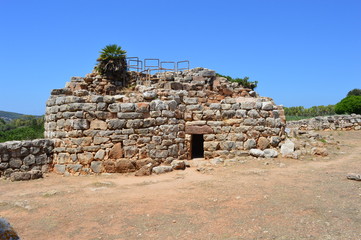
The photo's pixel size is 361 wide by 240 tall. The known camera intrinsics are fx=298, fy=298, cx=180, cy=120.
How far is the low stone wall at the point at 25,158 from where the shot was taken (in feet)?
27.9

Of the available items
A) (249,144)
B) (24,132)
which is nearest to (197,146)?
(249,144)

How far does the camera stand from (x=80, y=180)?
27.1ft

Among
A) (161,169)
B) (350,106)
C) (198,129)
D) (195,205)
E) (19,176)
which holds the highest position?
(350,106)

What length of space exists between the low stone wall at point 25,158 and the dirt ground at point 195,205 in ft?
1.37

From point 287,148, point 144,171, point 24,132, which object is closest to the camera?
point 144,171

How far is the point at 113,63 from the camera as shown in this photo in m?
22.7

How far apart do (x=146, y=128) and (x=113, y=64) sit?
1479cm

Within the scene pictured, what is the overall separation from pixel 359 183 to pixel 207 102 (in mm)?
5921

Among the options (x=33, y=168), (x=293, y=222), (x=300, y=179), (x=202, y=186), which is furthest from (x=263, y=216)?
(x=33, y=168)

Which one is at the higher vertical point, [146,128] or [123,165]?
[146,128]

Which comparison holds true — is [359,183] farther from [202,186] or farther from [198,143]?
[198,143]

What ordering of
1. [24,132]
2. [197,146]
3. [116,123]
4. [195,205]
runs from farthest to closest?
[24,132]
[197,146]
[116,123]
[195,205]

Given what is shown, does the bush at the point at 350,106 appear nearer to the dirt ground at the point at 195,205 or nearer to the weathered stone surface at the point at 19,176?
the dirt ground at the point at 195,205

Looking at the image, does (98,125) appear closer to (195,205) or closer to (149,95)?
(149,95)
